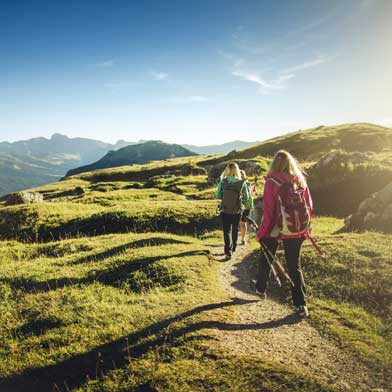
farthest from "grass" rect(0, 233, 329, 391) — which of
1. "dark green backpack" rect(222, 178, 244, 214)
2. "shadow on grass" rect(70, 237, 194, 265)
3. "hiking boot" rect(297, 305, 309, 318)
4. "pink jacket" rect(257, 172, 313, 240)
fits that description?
"pink jacket" rect(257, 172, 313, 240)

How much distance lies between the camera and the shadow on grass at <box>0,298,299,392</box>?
7363 millimetres

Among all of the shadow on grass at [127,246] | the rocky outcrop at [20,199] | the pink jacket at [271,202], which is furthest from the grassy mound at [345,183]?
the rocky outcrop at [20,199]

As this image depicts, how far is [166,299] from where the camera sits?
10516 millimetres

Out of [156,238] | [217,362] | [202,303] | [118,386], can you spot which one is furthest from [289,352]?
[156,238]

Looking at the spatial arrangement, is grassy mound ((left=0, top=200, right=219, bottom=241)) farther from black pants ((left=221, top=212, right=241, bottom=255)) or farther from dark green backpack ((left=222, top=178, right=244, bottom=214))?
dark green backpack ((left=222, top=178, right=244, bottom=214))

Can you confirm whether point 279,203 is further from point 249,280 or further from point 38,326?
point 38,326

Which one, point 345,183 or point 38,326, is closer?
point 38,326

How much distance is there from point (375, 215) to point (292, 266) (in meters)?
12.1

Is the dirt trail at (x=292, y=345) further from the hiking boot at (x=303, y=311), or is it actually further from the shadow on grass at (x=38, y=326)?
the shadow on grass at (x=38, y=326)

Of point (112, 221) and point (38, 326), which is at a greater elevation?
point (112, 221)

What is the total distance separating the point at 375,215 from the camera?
1864cm

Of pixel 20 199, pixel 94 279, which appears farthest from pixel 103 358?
pixel 20 199

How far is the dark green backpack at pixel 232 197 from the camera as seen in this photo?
14.3 meters

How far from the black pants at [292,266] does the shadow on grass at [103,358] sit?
1154mm
